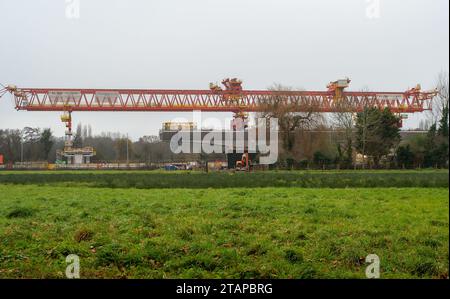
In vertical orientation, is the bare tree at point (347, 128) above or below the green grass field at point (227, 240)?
above

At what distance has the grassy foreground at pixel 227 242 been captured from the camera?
6.93 metres

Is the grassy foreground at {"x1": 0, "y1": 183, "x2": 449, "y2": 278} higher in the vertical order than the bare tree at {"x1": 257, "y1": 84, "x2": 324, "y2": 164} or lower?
lower

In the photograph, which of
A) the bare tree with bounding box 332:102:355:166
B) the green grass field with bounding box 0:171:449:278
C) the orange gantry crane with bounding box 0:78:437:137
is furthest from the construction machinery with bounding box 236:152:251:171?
the green grass field with bounding box 0:171:449:278

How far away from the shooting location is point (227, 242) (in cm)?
821

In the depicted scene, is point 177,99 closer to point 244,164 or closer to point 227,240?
point 244,164

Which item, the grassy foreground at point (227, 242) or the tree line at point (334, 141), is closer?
the grassy foreground at point (227, 242)

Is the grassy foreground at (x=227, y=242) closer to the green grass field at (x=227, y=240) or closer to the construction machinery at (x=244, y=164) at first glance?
the green grass field at (x=227, y=240)

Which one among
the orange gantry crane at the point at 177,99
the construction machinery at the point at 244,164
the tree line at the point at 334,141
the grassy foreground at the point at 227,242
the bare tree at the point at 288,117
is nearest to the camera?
the grassy foreground at the point at 227,242

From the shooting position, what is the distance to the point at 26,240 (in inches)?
329

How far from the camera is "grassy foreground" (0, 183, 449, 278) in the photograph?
6934 mm

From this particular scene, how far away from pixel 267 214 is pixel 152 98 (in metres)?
19.6

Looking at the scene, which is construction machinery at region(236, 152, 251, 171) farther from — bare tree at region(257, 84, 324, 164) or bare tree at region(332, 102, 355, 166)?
bare tree at region(332, 102, 355, 166)

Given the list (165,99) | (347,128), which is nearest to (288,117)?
(347,128)

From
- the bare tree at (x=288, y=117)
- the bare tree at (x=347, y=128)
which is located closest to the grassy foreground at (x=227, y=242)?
the bare tree at (x=347, y=128)
